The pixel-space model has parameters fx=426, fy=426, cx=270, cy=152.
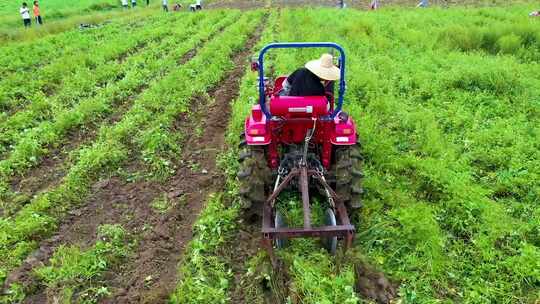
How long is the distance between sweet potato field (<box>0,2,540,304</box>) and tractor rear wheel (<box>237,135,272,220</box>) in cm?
36

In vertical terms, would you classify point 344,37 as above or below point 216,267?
above

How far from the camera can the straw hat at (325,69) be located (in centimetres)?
482

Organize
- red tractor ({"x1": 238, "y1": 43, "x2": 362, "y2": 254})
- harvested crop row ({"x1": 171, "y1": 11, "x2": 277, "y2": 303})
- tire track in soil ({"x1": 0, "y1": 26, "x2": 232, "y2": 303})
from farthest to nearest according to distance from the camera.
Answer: red tractor ({"x1": 238, "y1": 43, "x2": 362, "y2": 254}), tire track in soil ({"x1": 0, "y1": 26, "x2": 232, "y2": 303}), harvested crop row ({"x1": 171, "y1": 11, "x2": 277, "y2": 303})

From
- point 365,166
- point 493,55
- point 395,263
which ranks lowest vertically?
point 395,263

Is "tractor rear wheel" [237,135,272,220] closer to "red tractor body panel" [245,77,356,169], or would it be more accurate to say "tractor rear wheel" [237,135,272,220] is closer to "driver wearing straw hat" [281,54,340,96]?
"red tractor body panel" [245,77,356,169]

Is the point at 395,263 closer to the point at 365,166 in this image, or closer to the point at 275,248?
the point at 275,248

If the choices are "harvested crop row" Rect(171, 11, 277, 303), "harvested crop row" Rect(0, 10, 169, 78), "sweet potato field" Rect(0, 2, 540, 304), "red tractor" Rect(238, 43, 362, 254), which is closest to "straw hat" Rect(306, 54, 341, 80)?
"red tractor" Rect(238, 43, 362, 254)

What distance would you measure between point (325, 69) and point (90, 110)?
18.4 feet

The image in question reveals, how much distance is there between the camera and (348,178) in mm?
4773

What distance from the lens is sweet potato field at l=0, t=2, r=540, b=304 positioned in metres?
4.28

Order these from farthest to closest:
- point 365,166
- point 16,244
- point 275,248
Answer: point 365,166 → point 16,244 → point 275,248

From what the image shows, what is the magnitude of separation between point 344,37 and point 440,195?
10.9m

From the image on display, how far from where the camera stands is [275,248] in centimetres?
457

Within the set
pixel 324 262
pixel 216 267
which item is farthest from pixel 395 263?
pixel 216 267
